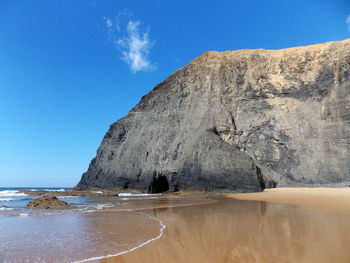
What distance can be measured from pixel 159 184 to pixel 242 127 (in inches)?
511

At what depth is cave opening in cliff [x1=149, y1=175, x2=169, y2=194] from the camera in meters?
33.4

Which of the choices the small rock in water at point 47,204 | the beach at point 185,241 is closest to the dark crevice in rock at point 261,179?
the small rock in water at point 47,204

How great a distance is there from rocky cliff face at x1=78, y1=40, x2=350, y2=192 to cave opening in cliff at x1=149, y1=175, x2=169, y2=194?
125 millimetres

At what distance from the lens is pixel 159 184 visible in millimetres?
34156

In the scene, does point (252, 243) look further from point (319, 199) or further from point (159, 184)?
point (159, 184)

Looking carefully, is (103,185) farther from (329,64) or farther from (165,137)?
(329,64)

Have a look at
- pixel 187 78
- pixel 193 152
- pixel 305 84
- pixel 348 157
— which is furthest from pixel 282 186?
pixel 187 78

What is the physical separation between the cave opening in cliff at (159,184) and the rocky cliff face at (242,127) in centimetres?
13

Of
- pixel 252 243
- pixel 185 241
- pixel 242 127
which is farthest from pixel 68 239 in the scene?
pixel 242 127

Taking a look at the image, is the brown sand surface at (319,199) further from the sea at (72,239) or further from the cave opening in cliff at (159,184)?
the cave opening in cliff at (159,184)

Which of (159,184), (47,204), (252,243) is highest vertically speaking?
(159,184)

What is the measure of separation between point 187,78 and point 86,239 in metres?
36.5

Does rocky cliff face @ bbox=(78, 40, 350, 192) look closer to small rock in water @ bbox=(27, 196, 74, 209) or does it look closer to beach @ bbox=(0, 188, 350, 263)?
small rock in water @ bbox=(27, 196, 74, 209)

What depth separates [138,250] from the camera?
18.6ft
